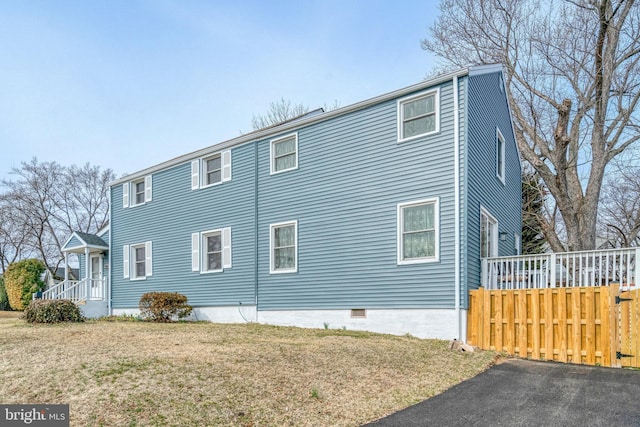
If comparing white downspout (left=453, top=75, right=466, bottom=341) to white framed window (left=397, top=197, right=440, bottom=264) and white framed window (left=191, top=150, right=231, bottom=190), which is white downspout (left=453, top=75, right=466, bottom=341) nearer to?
white framed window (left=397, top=197, right=440, bottom=264)

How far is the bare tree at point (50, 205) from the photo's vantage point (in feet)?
96.9

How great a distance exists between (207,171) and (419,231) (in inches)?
307

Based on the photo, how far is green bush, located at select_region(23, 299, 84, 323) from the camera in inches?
456

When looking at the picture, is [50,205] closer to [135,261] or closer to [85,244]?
[85,244]

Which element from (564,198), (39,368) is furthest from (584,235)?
(39,368)

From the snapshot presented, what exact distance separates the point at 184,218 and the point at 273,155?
4168mm

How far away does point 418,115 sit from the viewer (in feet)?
34.3

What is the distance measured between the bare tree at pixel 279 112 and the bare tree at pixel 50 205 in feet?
34.6

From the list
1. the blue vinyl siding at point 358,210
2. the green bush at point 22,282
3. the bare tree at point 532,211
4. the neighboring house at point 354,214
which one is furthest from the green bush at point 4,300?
the bare tree at point 532,211

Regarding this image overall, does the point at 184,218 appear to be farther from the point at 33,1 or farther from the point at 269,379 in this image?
the point at 269,379

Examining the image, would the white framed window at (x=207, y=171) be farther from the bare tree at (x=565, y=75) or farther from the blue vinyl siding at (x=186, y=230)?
the bare tree at (x=565, y=75)

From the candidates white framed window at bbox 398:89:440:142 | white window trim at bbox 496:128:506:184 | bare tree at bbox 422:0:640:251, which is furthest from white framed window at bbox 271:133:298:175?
bare tree at bbox 422:0:640:251

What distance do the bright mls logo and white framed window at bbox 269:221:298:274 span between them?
7755 mm

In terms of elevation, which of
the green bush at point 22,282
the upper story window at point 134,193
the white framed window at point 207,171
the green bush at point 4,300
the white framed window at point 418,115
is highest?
the white framed window at point 418,115
